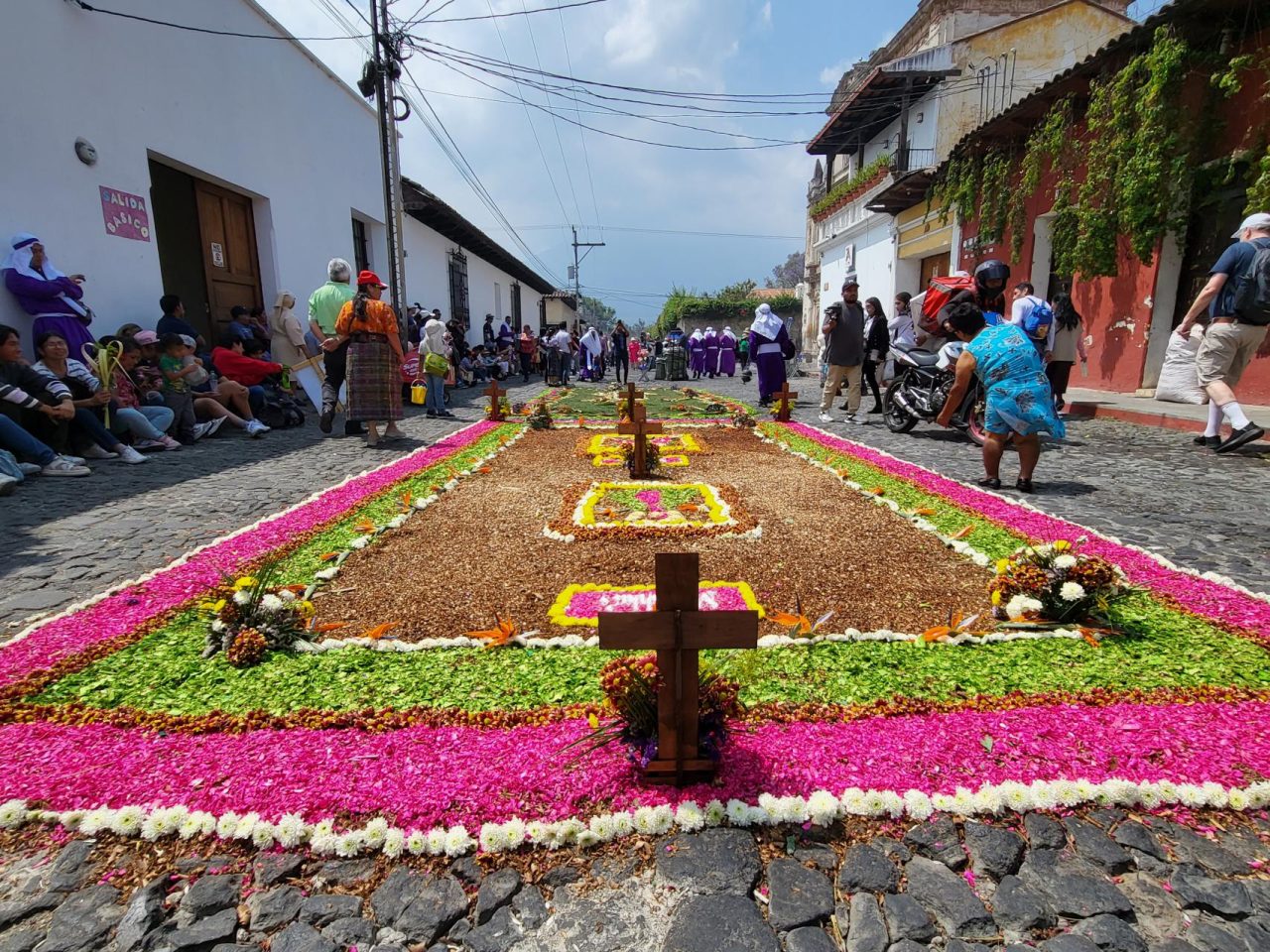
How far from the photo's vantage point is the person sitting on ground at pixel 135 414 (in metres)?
6.49

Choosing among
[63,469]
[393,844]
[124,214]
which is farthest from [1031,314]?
[124,214]

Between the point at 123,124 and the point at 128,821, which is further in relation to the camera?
the point at 123,124

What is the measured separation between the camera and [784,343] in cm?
1041

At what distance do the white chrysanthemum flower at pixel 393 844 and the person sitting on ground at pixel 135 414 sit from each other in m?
6.56

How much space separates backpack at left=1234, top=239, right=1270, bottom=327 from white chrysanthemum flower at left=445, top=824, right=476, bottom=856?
23.7 ft

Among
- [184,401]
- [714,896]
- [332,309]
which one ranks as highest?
[332,309]

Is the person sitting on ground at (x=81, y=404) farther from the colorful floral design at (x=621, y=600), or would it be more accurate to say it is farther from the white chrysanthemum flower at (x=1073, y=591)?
the white chrysanthemum flower at (x=1073, y=591)

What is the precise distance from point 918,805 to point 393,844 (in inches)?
50.4

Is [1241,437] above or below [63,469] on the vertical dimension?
above

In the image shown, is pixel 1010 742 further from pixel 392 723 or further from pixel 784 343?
pixel 784 343

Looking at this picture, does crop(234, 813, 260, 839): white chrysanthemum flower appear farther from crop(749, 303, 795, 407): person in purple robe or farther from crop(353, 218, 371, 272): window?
crop(353, 218, 371, 272): window

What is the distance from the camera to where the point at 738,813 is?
5.55 ft

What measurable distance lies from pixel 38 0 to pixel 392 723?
8.49 metres

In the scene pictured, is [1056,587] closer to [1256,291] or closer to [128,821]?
[128,821]
